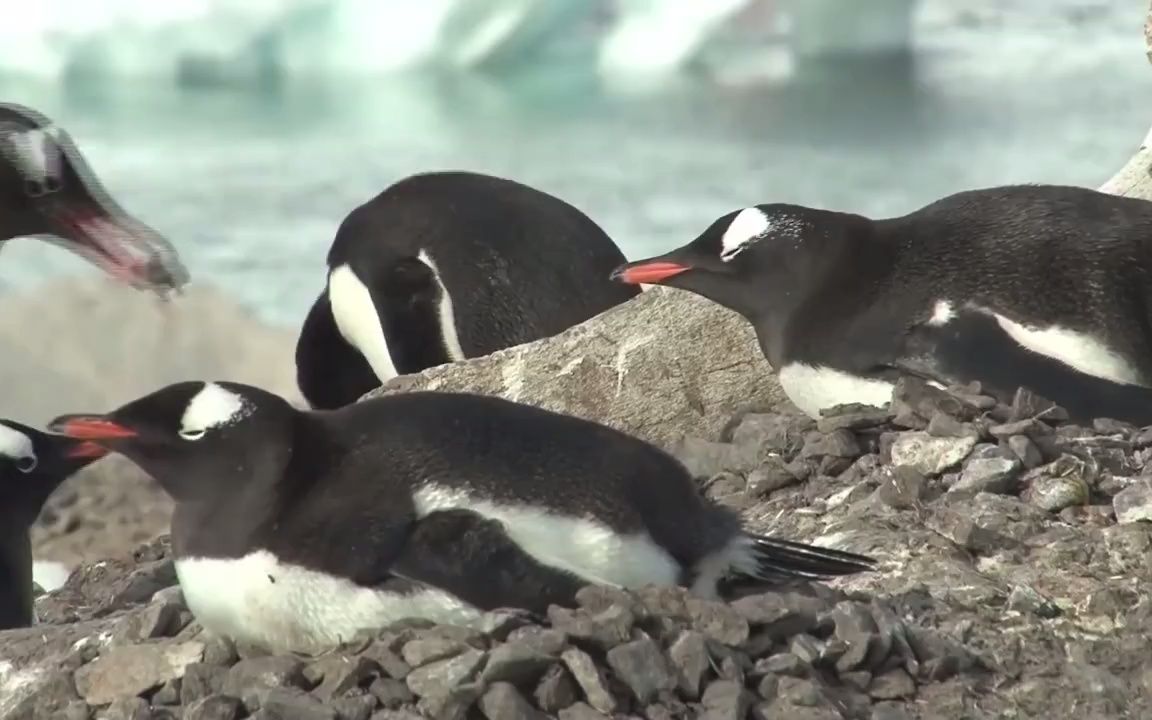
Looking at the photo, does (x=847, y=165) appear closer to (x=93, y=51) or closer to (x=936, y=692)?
(x=93, y=51)

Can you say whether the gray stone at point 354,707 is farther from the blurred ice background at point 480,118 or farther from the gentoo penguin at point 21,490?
the blurred ice background at point 480,118

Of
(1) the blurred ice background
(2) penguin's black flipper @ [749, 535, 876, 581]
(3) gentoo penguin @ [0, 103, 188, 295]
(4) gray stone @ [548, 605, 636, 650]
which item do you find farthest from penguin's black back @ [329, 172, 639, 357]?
(1) the blurred ice background

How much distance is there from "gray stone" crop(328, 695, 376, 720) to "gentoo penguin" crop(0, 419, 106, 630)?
911 millimetres

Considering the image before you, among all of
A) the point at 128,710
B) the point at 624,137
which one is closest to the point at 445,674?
the point at 128,710

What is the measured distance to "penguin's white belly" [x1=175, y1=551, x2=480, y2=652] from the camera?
1193 mm

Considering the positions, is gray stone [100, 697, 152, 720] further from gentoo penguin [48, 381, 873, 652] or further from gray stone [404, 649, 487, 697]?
gray stone [404, 649, 487, 697]

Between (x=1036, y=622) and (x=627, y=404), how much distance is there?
962 mm

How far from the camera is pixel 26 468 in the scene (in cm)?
196

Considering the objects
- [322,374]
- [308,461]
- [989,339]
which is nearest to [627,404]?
[989,339]

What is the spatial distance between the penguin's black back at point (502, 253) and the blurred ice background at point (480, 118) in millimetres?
2106

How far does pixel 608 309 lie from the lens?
Answer: 250cm

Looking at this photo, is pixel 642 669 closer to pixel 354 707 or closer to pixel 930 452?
pixel 354 707

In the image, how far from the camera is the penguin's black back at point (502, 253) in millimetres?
2600

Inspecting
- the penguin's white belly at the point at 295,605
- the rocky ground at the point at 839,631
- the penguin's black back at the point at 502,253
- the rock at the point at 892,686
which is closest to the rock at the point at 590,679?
the rocky ground at the point at 839,631
